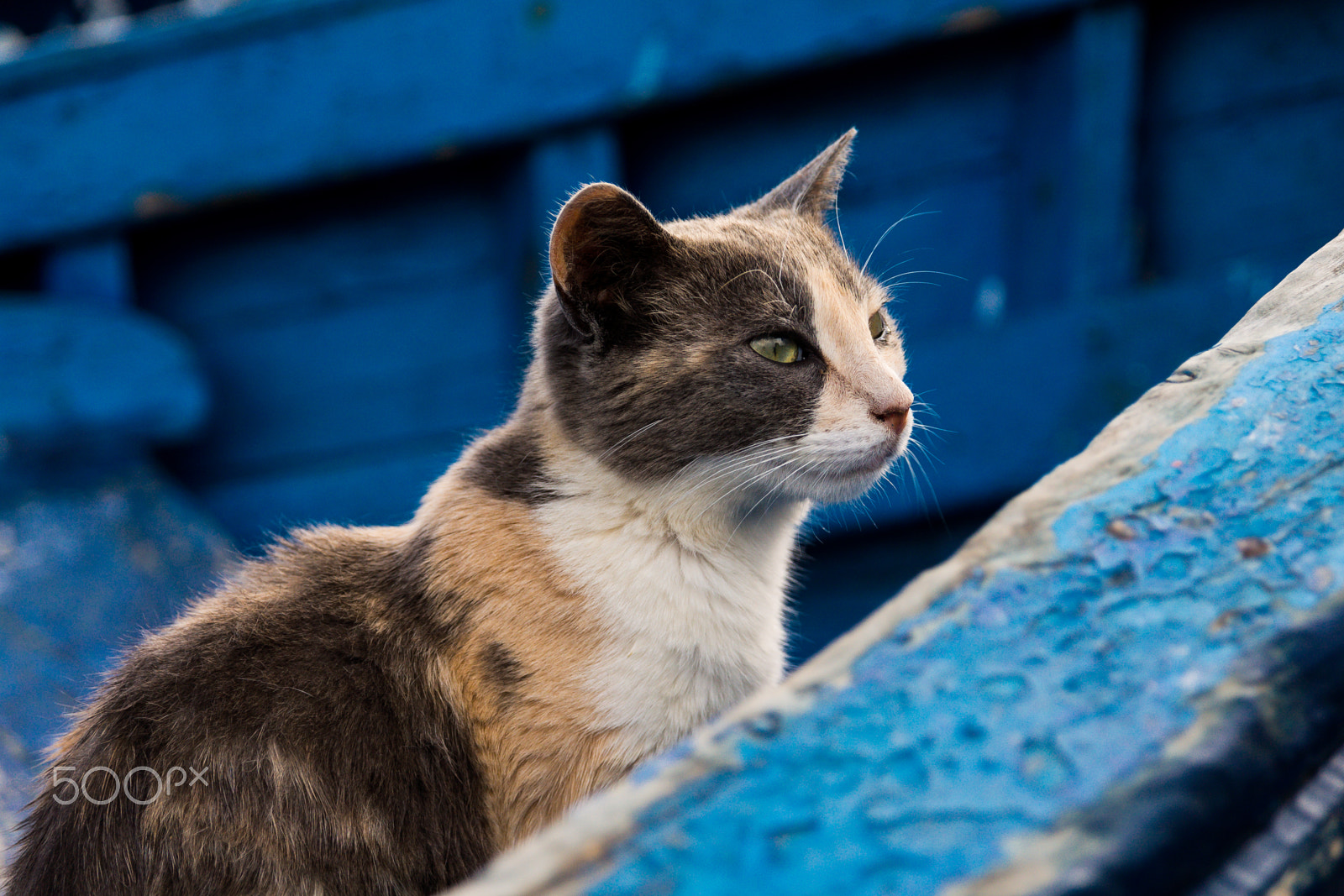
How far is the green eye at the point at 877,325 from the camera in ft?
7.04

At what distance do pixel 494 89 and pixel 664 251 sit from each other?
4.46 ft

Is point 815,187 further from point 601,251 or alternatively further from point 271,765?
point 271,765

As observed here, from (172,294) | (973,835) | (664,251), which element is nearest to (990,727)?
(973,835)

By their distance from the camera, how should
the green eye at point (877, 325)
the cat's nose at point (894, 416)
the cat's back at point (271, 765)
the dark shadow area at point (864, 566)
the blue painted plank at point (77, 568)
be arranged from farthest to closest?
the dark shadow area at point (864, 566) < the blue painted plank at point (77, 568) < the green eye at point (877, 325) < the cat's nose at point (894, 416) < the cat's back at point (271, 765)

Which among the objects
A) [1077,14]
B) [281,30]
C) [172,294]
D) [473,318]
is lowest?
[473,318]

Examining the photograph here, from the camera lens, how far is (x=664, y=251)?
6.30 ft

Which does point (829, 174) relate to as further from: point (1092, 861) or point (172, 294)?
point (172, 294)

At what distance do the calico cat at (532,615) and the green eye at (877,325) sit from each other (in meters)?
0.01

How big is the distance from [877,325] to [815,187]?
39cm

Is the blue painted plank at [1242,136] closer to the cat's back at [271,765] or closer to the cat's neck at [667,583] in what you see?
the cat's neck at [667,583]

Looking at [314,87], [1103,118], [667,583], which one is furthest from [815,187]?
[314,87]

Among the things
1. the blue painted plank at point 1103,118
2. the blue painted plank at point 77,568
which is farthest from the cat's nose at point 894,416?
the blue painted plank at point 77,568

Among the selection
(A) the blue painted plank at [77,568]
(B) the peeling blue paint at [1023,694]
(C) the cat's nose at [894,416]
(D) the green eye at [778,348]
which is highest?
(B) the peeling blue paint at [1023,694]

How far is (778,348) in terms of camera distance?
6.17ft
